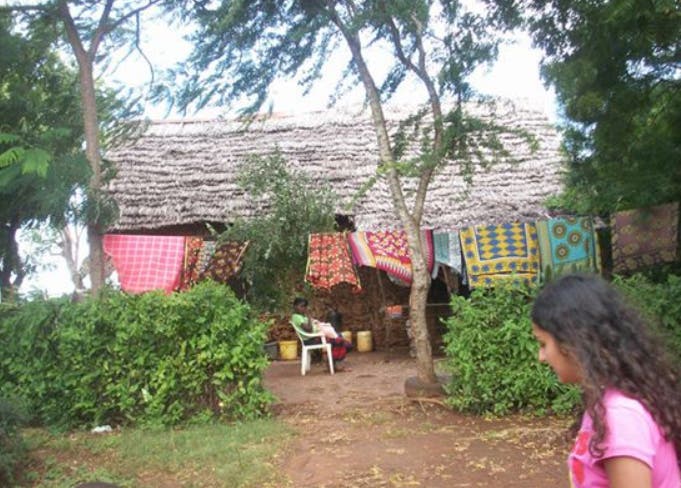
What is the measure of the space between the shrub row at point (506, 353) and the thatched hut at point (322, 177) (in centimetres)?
349

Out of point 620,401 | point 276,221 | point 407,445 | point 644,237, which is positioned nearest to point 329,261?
point 276,221

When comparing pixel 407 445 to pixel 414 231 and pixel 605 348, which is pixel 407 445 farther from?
pixel 605 348

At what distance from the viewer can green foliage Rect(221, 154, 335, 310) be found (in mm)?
10953

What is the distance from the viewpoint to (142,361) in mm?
6836

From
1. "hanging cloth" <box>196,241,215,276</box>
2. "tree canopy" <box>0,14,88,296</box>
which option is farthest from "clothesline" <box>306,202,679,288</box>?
"tree canopy" <box>0,14,88,296</box>

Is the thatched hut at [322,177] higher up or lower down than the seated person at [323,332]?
higher up

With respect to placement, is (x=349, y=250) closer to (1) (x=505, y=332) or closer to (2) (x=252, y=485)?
(1) (x=505, y=332)

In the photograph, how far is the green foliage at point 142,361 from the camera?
686cm

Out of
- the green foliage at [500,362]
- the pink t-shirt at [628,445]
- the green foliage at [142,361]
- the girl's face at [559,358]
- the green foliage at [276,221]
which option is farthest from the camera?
the green foliage at [276,221]

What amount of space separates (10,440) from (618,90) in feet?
21.5

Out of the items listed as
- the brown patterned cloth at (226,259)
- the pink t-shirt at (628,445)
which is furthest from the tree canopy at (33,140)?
the pink t-shirt at (628,445)

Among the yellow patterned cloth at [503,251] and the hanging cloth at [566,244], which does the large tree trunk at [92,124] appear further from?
the hanging cloth at [566,244]

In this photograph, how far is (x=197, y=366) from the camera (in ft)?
22.6

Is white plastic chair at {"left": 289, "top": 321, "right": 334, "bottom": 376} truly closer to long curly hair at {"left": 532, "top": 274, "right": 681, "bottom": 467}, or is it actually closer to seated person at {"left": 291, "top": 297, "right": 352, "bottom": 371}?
seated person at {"left": 291, "top": 297, "right": 352, "bottom": 371}
